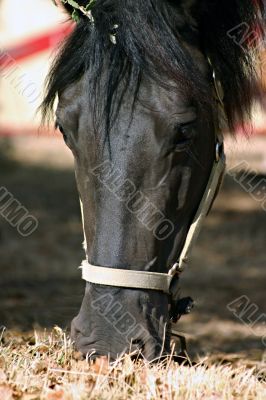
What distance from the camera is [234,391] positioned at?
2.97 meters

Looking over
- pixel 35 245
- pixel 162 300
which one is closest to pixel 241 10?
pixel 162 300

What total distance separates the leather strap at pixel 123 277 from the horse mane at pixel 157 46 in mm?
563

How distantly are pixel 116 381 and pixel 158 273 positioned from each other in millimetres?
429

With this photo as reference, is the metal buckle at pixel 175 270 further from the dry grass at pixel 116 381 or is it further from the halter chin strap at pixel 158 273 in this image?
the dry grass at pixel 116 381

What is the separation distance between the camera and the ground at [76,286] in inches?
119

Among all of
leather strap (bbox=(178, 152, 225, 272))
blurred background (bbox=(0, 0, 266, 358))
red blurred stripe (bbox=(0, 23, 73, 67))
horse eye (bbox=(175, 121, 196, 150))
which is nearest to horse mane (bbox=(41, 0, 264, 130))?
horse eye (bbox=(175, 121, 196, 150))

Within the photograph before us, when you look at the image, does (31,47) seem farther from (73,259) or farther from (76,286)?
(76,286)

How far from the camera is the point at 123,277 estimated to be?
2.98 m

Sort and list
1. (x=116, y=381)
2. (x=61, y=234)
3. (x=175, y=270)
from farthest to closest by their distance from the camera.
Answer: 1. (x=61, y=234)
2. (x=175, y=270)
3. (x=116, y=381)

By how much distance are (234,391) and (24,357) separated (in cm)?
84

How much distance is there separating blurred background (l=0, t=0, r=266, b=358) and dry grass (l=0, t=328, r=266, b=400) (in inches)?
48.3

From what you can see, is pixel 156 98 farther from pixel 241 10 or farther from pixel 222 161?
pixel 241 10

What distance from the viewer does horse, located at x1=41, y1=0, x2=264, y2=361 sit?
300 cm

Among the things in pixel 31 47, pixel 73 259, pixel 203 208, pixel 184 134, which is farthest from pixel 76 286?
pixel 31 47
